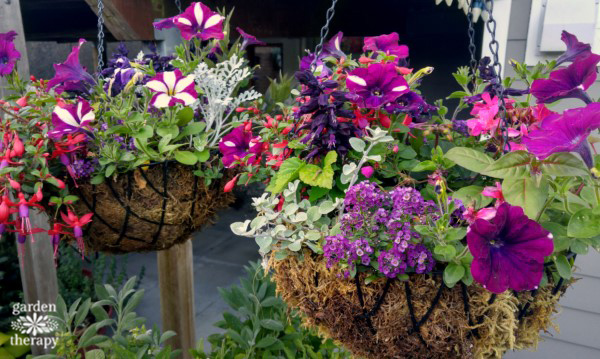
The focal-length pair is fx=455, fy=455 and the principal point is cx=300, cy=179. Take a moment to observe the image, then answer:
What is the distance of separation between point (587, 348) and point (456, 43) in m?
2.75

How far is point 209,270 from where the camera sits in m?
4.12

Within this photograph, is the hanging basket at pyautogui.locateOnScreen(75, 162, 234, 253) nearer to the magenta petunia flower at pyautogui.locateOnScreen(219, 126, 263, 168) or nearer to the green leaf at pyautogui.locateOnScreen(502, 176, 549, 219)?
the magenta petunia flower at pyautogui.locateOnScreen(219, 126, 263, 168)

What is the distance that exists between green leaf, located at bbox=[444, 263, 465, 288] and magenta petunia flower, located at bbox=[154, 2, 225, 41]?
2.18 feet

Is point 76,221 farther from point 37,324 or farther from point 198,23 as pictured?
point 37,324

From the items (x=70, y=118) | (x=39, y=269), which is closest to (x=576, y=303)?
(x=70, y=118)

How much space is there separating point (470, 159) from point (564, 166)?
112 millimetres

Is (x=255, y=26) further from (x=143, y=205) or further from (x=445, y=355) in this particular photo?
(x=445, y=355)

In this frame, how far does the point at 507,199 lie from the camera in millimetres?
549

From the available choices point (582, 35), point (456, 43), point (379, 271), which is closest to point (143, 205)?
point (379, 271)

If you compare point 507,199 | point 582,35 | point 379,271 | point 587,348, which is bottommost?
point 587,348

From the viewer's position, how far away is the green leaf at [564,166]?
54 centimetres

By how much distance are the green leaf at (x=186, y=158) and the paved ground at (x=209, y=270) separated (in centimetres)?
226

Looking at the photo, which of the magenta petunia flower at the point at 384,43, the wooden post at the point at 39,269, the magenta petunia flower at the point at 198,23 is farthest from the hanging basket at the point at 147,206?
the wooden post at the point at 39,269

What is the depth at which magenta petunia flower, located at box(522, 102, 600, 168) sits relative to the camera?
1.66 feet
